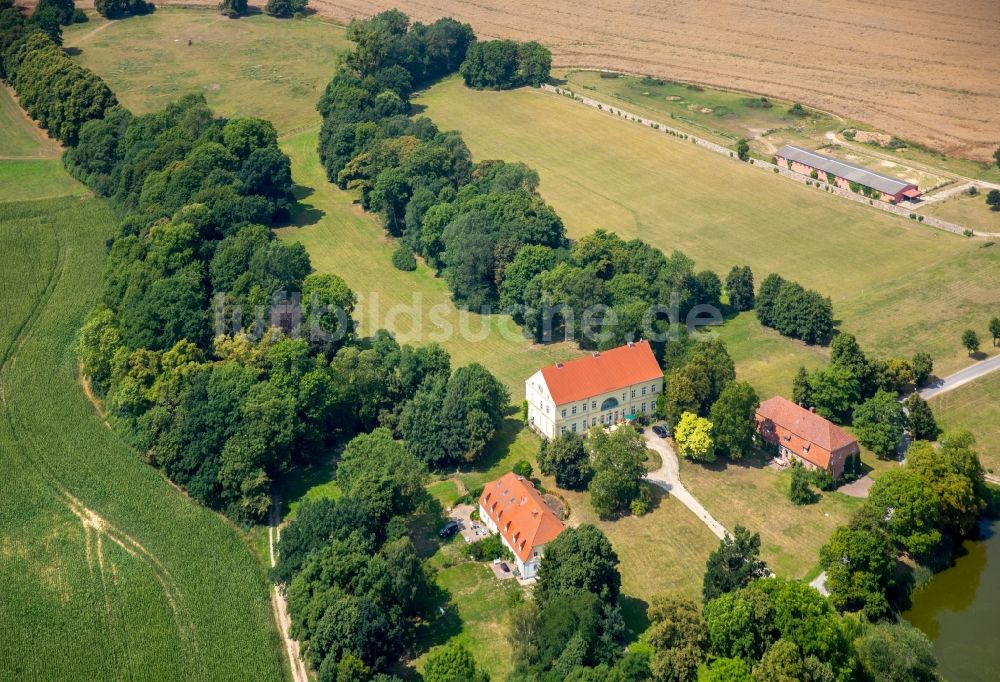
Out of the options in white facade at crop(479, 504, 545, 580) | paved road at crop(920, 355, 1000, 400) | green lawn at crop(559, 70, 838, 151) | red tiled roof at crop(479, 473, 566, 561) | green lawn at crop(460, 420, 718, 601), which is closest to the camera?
green lawn at crop(460, 420, 718, 601)

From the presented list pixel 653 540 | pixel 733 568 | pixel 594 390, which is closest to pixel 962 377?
pixel 594 390

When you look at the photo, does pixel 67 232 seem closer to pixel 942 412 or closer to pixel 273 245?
pixel 273 245

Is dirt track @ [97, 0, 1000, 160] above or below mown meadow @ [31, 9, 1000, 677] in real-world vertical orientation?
above

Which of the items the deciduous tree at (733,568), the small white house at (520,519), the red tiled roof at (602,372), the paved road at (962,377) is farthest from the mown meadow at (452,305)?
the red tiled roof at (602,372)

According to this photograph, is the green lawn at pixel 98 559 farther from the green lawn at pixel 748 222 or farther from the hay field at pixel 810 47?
the hay field at pixel 810 47

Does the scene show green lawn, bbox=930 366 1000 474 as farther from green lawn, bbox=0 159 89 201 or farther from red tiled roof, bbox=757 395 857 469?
green lawn, bbox=0 159 89 201

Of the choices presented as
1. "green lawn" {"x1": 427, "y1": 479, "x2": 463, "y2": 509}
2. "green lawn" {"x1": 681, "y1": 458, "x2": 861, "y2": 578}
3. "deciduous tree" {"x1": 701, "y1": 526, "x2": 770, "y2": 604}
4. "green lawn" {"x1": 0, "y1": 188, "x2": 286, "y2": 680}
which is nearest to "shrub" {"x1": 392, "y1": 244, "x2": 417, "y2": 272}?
"green lawn" {"x1": 0, "y1": 188, "x2": 286, "y2": 680}

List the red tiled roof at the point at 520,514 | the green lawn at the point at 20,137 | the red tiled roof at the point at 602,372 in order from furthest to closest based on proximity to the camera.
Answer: the green lawn at the point at 20,137
the red tiled roof at the point at 602,372
the red tiled roof at the point at 520,514
